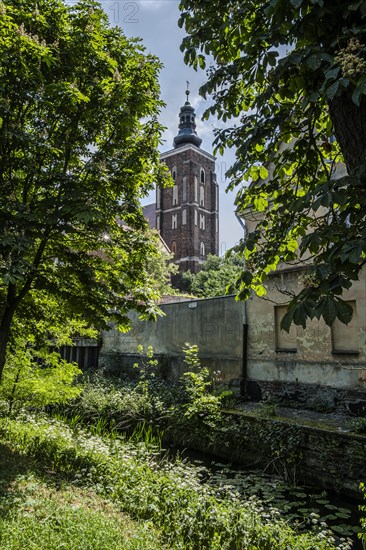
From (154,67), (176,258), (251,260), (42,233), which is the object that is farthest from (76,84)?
(176,258)

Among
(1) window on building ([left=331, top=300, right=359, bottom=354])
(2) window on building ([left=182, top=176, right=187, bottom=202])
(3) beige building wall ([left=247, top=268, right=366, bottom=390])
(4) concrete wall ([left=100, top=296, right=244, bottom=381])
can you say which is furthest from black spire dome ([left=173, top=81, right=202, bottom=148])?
(1) window on building ([left=331, top=300, right=359, bottom=354])

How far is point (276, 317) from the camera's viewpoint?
507 inches

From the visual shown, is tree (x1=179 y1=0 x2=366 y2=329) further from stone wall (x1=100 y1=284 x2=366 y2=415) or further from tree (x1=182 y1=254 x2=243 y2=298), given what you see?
tree (x1=182 y1=254 x2=243 y2=298)

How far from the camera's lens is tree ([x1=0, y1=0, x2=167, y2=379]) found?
5727 millimetres

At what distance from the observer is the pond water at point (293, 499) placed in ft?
20.1

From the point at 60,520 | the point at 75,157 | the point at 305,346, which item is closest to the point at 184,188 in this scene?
the point at 305,346

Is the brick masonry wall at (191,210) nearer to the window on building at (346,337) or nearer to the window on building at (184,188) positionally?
the window on building at (184,188)

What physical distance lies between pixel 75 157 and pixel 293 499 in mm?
7404

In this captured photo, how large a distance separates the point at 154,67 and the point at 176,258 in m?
41.2

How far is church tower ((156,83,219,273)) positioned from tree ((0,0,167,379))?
39.4 metres

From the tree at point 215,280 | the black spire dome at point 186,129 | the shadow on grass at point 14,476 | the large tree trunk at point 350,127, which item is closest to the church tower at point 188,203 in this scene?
the black spire dome at point 186,129

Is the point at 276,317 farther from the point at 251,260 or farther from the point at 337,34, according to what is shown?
the point at 337,34

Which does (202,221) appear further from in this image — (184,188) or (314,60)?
(314,60)

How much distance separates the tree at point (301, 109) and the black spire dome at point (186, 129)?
4583cm
